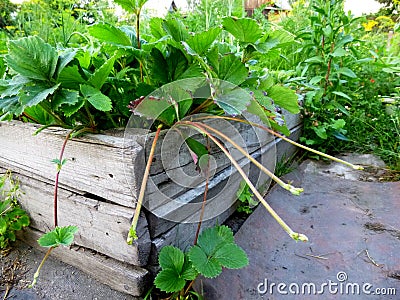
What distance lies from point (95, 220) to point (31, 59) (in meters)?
0.42

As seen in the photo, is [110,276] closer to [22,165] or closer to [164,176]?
[164,176]

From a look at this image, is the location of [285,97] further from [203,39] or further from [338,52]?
[338,52]

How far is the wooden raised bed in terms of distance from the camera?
2.24ft

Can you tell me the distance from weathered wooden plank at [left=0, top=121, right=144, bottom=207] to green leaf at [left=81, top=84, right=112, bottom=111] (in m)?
0.09

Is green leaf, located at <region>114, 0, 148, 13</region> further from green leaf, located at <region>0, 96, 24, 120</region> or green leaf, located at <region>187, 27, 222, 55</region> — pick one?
green leaf, located at <region>0, 96, 24, 120</region>

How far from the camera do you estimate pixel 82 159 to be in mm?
737

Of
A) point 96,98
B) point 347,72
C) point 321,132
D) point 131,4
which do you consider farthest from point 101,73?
point 347,72

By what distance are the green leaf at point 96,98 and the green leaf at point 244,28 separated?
338mm

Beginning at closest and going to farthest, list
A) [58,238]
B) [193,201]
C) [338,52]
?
[58,238], [193,201], [338,52]

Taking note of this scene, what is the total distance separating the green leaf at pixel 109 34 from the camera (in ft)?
2.16

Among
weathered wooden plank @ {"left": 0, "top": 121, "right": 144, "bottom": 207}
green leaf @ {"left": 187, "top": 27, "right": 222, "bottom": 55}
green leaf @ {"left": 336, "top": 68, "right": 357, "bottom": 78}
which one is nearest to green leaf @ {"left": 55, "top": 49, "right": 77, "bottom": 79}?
weathered wooden plank @ {"left": 0, "top": 121, "right": 144, "bottom": 207}

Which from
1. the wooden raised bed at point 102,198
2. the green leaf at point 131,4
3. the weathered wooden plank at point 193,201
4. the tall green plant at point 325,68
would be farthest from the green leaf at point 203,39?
the tall green plant at point 325,68

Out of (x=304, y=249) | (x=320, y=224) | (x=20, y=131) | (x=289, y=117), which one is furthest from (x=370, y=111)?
(x=20, y=131)

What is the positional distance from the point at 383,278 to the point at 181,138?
0.73 meters
